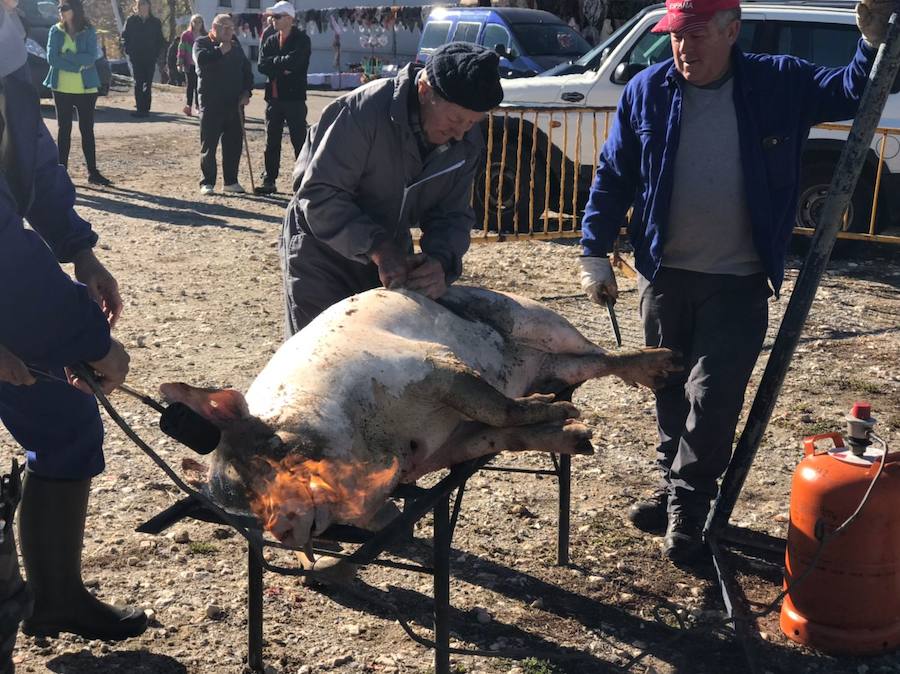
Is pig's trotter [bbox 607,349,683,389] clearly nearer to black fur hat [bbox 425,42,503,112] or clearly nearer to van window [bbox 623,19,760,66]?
black fur hat [bbox 425,42,503,112]

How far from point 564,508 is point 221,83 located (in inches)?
326

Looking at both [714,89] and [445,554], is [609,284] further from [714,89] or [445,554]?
[445,554]

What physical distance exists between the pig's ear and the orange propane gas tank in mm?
1867

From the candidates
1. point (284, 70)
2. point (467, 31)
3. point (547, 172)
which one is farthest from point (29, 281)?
point (467, 31)

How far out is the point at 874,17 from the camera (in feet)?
11.5

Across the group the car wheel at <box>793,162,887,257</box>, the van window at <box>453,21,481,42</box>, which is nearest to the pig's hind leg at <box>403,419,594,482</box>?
the car wheel at <box>793,162,887,257</box>

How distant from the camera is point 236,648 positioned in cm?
348

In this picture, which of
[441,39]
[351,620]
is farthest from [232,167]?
[351,620]

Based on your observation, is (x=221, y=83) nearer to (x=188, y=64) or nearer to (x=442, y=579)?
(x=188, y=64)

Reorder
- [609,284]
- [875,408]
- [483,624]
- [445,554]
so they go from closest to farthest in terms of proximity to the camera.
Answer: [445,554]
[483,624]
[609,284]
[875,408]

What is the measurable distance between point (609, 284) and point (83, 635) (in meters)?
2.30

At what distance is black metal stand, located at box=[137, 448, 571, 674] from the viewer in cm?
269

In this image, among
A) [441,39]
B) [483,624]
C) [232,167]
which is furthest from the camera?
[441,39]

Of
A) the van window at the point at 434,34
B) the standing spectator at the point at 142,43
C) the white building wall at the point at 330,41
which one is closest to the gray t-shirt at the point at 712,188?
the van window at the point at 434,34
